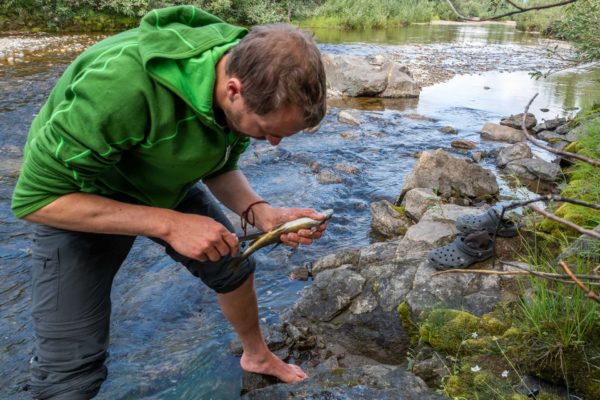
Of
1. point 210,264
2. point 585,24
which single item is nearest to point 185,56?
point 210,264

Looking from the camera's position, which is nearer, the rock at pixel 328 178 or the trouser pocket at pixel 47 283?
the trouser pocket at pixel 47 283

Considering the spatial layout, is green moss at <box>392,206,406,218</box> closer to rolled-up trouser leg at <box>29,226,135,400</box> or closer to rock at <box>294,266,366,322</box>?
rock at <box>294,266,366,322</box>

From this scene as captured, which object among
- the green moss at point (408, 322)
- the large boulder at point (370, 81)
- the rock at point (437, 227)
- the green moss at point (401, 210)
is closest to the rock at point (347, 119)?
the large boulder at point (370, 81)

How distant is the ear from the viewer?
1967 millimetres

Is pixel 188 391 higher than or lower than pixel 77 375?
lower

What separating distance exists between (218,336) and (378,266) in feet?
Answer: 4.65

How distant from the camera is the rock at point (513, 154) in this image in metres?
7.99

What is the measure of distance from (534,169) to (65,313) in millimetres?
6986

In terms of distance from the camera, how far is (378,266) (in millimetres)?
4086

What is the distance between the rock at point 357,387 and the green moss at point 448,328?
1.26 ft

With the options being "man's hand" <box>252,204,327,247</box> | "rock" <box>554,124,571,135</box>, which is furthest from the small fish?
"rock" <box>554,124,571,135</box>

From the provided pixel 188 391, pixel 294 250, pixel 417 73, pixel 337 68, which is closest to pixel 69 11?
pixel 337 68

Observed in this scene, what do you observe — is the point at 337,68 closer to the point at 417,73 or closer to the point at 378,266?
the point at 417,73

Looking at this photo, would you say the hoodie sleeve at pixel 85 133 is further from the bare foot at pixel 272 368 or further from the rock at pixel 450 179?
the rock at pixel 450 179
